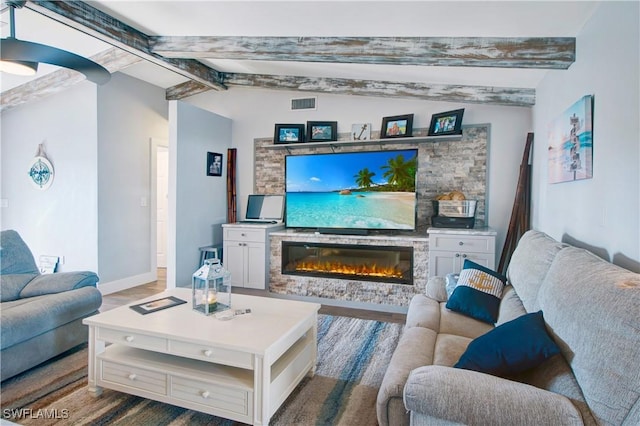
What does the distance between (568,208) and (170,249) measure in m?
3.93

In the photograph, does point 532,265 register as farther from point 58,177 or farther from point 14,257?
point 58,177

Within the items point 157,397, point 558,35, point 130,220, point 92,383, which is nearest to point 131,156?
point 130,220

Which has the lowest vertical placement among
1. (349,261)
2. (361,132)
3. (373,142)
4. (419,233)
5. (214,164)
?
(349,261)

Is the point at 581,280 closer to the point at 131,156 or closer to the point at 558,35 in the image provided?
the point at 558,35

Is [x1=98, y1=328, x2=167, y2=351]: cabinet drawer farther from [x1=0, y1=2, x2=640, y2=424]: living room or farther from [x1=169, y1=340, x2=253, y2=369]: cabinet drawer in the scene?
[x1=0, y1=2, x2=640, y2=424]: living room

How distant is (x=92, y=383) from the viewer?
7.09 feet

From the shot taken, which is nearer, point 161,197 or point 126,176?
point 126,176

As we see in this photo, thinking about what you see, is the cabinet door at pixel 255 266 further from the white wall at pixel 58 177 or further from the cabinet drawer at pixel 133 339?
the cabinet drawer at pixel 133 339

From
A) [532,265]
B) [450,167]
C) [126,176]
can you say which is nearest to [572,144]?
[532,265]

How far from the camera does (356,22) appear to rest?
255cm

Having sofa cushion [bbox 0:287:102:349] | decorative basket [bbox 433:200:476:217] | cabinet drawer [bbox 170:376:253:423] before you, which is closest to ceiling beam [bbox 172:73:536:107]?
decorative basket [bbox 433:200:476:217]

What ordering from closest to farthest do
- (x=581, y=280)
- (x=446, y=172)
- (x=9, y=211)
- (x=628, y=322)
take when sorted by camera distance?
(x=628, y=322) < (x=581, y=280) < (x=446, y=172) < (x=9, y=211)

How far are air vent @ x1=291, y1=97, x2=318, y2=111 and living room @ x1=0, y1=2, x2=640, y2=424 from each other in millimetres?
69

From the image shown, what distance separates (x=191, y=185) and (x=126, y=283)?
161 centimetres
